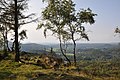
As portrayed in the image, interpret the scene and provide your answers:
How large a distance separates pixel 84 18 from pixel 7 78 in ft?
97.3

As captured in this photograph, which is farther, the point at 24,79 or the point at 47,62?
the point at 47,62

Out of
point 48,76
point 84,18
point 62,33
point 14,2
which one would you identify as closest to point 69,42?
point 62,33

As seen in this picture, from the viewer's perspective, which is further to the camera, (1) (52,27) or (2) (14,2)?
(1) (52,27)

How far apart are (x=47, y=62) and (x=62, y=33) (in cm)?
1142

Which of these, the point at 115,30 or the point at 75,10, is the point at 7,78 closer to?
the point at 115,30

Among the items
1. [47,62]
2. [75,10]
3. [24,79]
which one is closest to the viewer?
[24,79]

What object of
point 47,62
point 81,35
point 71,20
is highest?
point 71,20

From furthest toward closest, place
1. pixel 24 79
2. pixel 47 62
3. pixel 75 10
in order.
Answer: pixel 75 10 < pixel 47 62 < pixel 24 79

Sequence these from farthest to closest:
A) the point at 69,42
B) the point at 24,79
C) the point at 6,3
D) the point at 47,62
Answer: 1. the point at 69,42
2. the point at 47,62
3. the point at 6,3
4. the point at 24,79

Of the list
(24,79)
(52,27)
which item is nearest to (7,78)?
(24,79)

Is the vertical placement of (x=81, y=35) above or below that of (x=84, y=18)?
below

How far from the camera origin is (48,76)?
2359cm

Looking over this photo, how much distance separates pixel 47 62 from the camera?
4200cm

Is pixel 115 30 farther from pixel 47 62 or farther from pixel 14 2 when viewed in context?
pixel 14 2
